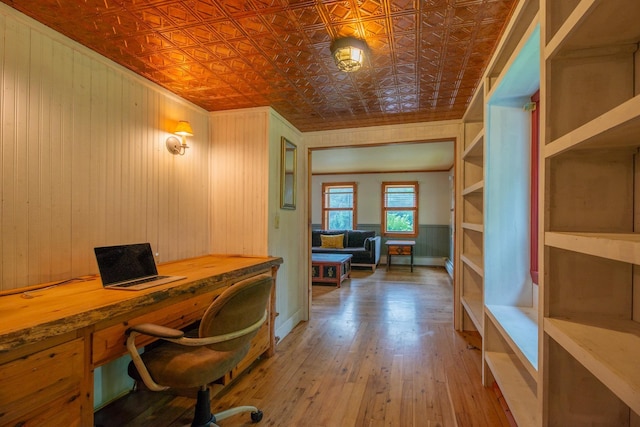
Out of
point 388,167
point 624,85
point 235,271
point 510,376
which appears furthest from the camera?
point 388,167

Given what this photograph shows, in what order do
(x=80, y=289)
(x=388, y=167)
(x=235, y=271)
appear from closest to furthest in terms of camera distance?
(x=80, y=289), (x=235, y=271), (x=388, y=167)

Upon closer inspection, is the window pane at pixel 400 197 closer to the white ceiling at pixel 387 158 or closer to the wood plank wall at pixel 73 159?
the white ceiling at pixel 387 158

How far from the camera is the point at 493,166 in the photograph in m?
2.05

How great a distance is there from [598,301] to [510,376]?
90 centimetres

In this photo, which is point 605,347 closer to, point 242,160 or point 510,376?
point 510,376

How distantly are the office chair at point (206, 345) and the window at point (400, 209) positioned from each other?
6527 millimetres

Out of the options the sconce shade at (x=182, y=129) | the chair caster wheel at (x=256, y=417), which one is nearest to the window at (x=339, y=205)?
the sconce shade at (x=182, y=129)

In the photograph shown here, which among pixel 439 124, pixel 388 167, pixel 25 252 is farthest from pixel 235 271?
pixel 388 167

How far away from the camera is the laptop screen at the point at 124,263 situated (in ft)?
5.11

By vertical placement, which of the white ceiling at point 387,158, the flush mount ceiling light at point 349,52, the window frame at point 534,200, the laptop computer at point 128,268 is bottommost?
the laptop computer at point 128,268

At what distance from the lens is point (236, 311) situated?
4.59 ft

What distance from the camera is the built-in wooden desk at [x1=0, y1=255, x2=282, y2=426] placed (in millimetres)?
949

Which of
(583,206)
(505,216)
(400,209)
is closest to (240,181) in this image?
A: (505,216)

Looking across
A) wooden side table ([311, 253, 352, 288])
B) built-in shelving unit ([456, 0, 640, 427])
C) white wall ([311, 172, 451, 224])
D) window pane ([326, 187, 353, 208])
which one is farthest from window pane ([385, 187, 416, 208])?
built-in shelving unit ([456, 0, 640, 427])
